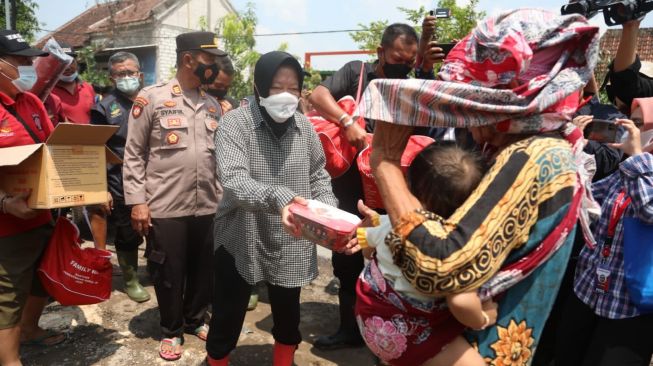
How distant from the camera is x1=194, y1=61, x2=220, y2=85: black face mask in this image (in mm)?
3396

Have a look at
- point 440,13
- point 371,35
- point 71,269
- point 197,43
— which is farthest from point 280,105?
point 371,35

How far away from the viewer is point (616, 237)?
81.4 inches

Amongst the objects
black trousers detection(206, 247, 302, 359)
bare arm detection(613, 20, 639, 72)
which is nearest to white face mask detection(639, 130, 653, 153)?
bare arm detection(613, 20, 639, 72)

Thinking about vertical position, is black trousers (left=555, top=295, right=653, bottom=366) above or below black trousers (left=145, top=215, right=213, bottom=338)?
above

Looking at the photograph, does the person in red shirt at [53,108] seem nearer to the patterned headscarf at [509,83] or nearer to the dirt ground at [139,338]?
the dirt ground at [139,338]

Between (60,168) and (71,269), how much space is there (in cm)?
65

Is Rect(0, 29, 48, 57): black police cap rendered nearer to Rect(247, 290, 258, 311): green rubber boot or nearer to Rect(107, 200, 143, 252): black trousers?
Rect(107, 200, 143, 252): black trousers

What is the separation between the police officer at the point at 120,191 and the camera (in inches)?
168

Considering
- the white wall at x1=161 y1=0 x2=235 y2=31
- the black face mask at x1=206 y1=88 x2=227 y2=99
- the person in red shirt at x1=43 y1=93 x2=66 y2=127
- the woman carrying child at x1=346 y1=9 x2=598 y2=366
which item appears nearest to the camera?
the woman carrying child at x1=346 y1=9 x2=598 y2=366

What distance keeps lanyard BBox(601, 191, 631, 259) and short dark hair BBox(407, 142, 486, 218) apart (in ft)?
3.84

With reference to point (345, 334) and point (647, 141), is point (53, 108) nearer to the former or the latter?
point (345, 334)

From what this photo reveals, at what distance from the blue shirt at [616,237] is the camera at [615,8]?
31.1 inches

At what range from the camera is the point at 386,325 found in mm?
1384

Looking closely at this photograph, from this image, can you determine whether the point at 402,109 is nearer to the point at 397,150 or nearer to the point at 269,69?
the point at 397,150
